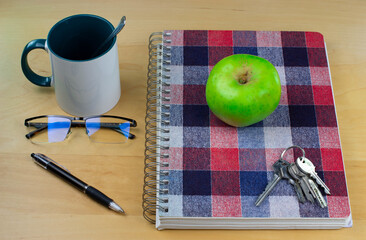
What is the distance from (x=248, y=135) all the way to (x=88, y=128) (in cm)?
31

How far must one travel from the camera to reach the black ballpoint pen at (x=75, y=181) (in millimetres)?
939

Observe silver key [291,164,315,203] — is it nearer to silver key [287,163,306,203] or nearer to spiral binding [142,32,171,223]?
silver key [287,163,306,203]

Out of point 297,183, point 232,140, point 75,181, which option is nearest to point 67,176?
point 75,181

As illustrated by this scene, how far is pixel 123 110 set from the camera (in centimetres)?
105

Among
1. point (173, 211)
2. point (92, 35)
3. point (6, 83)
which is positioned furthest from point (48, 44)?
point (173, 211)

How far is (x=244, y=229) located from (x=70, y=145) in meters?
0.37

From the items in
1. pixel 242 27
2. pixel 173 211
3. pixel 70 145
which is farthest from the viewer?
pixel 242 27

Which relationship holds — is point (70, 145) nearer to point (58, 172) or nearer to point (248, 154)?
point (58, 172)

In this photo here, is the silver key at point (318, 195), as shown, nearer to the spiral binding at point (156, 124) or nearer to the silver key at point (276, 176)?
the silver key at point (276, 176)

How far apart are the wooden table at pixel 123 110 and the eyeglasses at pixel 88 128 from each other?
0.05ft

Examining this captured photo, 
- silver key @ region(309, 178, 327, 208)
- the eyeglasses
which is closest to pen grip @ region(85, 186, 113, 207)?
the eyeglasses

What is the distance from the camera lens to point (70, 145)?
1016 mm

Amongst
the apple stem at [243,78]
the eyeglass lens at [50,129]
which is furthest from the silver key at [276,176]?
the eyeglass lens at [50,129]

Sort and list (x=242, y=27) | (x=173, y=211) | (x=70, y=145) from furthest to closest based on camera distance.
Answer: (x=242, y=27) < (x=70, y=145) < (x=173, y=211)
